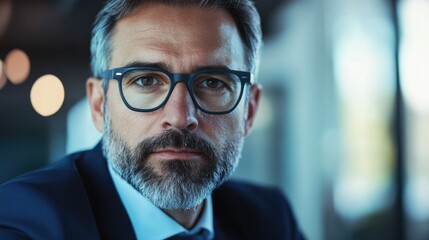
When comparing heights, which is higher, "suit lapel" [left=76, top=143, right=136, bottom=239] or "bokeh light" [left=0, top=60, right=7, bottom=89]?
"bokeh light" [left=0, top=60, right=7, bottom=89]

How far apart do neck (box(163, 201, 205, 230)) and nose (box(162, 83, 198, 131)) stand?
281 millimetres

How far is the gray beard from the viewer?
1.31m

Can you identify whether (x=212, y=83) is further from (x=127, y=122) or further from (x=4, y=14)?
(x=4, y=14)

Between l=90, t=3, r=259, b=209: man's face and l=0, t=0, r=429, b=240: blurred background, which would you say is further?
l=0, t=0, r=429, b=240: blurred background

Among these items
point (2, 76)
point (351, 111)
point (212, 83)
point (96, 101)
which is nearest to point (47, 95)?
point (2, 76)

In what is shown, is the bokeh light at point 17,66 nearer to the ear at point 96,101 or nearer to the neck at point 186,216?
the ear at point 96,101

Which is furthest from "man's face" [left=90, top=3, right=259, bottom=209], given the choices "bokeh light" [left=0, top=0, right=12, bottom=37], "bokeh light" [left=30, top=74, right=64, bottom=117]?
"bokeh light" [left=0, top=0, right=12, bottom=37]

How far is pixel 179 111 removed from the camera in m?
1.30

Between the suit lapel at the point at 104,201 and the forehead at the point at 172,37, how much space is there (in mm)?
290

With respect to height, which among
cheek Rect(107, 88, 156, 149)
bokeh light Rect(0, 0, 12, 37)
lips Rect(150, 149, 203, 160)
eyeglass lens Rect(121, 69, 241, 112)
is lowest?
lips Rect(150, 149, 203, 160)

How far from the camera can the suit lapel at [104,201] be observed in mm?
1364

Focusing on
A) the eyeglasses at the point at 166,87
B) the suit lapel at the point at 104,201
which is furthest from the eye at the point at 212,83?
the suit lapel at the point at 104,201

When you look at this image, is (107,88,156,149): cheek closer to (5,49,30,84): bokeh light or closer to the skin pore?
the skin pore

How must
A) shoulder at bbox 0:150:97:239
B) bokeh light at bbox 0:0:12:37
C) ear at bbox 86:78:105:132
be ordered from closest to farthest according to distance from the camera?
shoulder at bbox 0:150:97:239 < ear at bbox 86:78:105:132 < bokeh light at bbox 0:0:12:37
